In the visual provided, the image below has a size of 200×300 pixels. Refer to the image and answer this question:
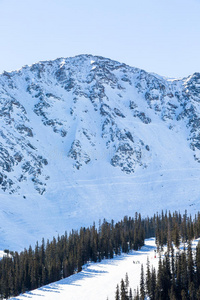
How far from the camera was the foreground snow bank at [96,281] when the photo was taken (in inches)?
3290

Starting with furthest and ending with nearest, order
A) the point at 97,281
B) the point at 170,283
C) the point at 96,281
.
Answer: the point at 96,281 → the point at 97,281 → the point at 170,283

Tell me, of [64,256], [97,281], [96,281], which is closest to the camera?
[97,281]

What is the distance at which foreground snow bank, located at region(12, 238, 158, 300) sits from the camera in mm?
83562

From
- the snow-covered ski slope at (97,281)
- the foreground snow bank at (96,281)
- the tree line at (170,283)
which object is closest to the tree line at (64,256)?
the snow-covered ski slope at (97,281)

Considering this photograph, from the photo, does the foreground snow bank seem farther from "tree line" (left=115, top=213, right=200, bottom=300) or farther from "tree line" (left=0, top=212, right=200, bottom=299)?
"tree line" (left=0, top=212, right=200, bottom=299)

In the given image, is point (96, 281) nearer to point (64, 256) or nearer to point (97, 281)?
point (97, 281)

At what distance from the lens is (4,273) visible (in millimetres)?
103812

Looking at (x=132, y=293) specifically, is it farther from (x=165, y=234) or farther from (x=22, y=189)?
(x=22, y=189)

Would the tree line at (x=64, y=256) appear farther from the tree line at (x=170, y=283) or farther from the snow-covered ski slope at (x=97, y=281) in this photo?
the tree line at (x=170, y=283)

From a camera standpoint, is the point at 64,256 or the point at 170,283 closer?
the point at 170,283

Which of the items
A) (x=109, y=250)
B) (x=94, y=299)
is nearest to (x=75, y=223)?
(x=109, y=250)

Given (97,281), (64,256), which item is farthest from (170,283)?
(64,256)

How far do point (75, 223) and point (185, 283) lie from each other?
103 meters

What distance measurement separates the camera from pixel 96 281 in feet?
301
